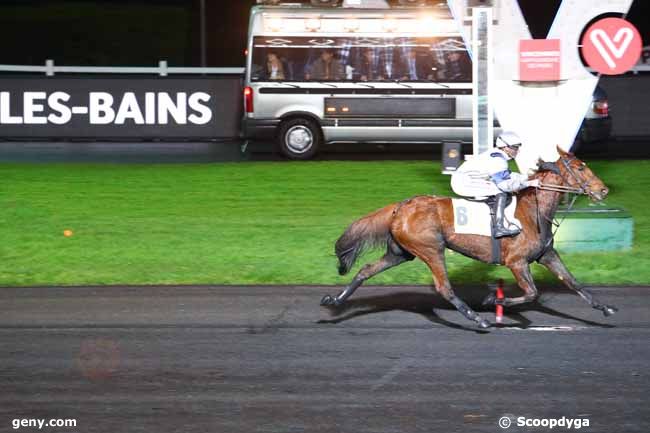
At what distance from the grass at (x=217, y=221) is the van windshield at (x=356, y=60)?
1844 millimetres

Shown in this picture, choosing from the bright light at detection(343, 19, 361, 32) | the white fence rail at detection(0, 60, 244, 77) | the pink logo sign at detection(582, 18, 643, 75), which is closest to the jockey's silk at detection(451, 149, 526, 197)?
the pink logo sign at detection(582, 18, 643, 75)

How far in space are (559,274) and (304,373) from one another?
2852 mm

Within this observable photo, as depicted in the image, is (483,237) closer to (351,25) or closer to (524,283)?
(524,283)

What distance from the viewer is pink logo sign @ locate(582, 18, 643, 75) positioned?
15.9 m

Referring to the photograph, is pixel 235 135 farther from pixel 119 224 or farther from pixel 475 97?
pixel 475 97

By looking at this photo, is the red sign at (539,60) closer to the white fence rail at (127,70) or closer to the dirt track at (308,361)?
the dirt track at (308,361)

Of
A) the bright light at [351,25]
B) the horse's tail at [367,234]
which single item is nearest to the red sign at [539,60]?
the horse's tail at [367,234]


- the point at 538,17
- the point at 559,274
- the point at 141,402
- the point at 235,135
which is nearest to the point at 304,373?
the point at 141,402

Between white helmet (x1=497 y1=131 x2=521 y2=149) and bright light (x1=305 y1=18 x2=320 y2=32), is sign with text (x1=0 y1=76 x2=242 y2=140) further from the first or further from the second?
white helmet (x1=497 y1=131 x2=521 y2=149)

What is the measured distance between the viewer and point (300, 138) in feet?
79.4

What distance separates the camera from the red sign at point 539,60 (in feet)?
50.6

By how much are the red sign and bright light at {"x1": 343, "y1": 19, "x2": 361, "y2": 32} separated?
28.0 ft

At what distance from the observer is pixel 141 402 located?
27.1ft

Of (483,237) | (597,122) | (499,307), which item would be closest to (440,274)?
(483,237)
